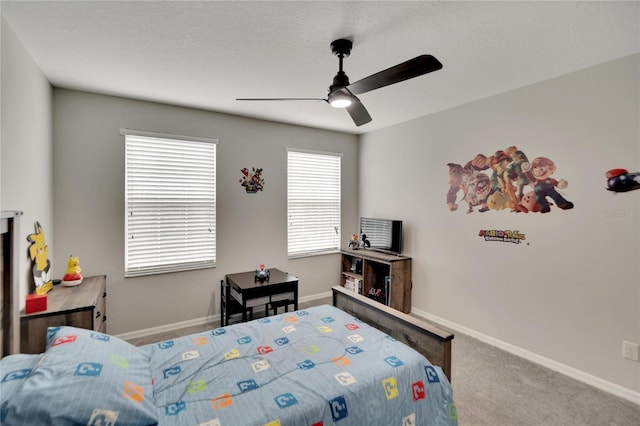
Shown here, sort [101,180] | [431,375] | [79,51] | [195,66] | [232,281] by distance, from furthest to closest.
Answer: [232,281] < [101,180] < [195,66] < [79,51] < [431,375]

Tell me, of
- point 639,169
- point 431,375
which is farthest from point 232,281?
point 639,169

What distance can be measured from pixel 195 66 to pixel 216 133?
1.27 m

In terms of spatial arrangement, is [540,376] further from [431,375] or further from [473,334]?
[431,375]

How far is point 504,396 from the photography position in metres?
2.29

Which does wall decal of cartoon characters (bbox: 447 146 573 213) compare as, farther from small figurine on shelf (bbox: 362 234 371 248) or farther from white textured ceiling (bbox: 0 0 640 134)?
small figurine on shelf (bbox: 362 234 371 248)

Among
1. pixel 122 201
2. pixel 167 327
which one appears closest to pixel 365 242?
pixel 167 327

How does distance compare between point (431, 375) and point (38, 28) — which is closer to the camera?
point (431, 375)

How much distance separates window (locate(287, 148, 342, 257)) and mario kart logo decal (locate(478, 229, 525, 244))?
215 centimetres

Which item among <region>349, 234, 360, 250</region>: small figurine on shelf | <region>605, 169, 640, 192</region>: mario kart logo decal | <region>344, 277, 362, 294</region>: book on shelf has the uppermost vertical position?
<region>605, 169, 640, 192</region>: mario kart logo decal

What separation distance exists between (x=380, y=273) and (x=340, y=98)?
2.89 metres

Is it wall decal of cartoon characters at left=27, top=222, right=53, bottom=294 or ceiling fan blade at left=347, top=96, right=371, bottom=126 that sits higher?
ceiling fan blade at left=347, top=96, right=371, bottom=126

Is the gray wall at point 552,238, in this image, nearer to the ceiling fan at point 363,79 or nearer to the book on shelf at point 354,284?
the book on shelf at point 354,284

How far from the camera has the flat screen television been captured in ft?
13.3

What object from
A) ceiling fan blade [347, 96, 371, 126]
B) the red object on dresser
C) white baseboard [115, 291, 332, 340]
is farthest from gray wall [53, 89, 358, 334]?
ceiling fan blade [347, 96, 371, 126]
